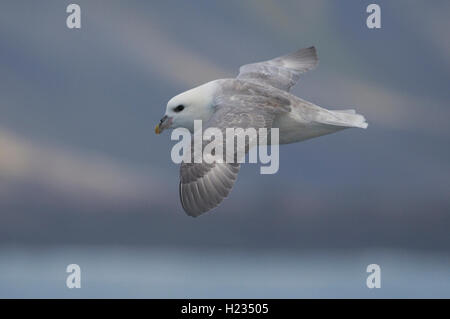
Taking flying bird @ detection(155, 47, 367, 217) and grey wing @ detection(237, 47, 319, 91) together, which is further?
grey wing @ detection(237, 47, 319, 91)

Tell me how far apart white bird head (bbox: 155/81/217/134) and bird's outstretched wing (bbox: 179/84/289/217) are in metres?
0.42

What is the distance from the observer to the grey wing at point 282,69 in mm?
8781

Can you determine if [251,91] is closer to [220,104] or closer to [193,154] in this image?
[220,104]

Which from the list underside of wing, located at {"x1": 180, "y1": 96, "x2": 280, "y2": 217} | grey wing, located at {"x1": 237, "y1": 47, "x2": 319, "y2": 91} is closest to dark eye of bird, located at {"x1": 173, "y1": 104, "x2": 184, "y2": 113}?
underside of wing, located at {"x1": 180, "y1": 96, "x2": 280, "y2": 217}

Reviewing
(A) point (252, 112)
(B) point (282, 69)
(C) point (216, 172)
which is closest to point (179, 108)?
(A) point (252, 112)

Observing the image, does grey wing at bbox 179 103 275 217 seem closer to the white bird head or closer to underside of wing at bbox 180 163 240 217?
underside of wing at bbox 180 163 240 217

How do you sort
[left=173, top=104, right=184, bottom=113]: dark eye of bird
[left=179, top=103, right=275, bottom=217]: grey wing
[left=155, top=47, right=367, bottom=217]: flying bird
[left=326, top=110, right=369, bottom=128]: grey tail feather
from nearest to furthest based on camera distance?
[left=179, top=103, right=275, bottom=217]: grey wing
[left=155, top=47, right=367, bottom=217]: flying bird
[left=326, top=110, right=369, bottom=128]: grey tail feather
[left=173, top=104, right=184, bottom=113]: dark eye of bird

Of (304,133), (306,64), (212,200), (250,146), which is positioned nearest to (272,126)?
(304,133)

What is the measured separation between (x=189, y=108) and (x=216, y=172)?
1.39m

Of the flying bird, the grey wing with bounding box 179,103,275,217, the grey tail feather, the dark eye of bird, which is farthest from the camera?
the dark eye of bird

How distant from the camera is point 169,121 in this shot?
782cm

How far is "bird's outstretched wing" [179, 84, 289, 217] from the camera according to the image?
6441 millimetres

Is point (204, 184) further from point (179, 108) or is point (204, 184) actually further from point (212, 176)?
point (179, 108)

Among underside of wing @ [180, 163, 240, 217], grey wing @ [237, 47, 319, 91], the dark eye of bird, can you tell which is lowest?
underside of wing @ [180, 163, 240, 217]
